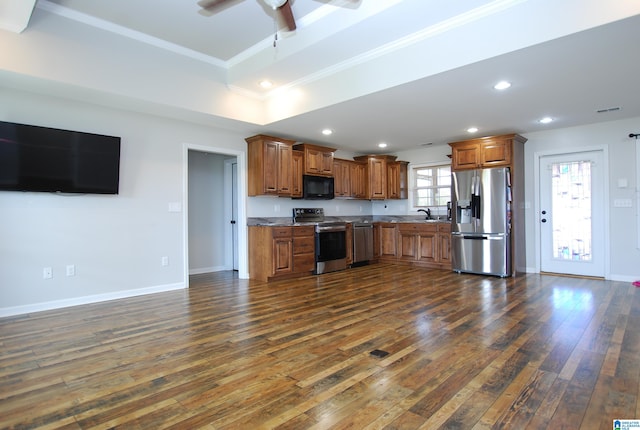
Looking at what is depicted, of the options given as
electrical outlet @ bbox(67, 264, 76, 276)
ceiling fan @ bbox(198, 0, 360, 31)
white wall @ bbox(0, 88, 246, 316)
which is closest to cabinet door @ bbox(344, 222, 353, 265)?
white wall @ bbox(0, 88, 246, 316)

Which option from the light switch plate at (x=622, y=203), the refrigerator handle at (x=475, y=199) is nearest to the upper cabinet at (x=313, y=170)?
the refrigerator handle at (x=475, y=199)

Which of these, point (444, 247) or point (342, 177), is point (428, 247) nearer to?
point (444, 247)

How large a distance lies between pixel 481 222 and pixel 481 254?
53cm

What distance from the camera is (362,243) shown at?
23.0ft

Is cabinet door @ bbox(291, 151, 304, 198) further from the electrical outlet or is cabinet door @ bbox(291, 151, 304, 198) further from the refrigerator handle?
the electrical outlet

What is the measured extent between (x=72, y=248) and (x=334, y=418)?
152 inches

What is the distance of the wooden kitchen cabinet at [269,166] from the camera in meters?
5.67

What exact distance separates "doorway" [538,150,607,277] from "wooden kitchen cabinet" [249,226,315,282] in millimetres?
3932

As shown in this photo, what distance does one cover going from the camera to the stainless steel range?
6.09 meters

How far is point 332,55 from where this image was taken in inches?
157

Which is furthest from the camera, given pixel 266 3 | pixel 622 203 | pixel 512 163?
pixel 512 163

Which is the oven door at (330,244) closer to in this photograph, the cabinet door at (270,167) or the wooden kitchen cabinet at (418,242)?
the cabinet door at (270,167)

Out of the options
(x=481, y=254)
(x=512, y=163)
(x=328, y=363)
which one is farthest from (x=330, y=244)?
(x=328, y=363)

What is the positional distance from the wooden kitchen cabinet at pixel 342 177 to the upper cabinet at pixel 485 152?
205 cm
